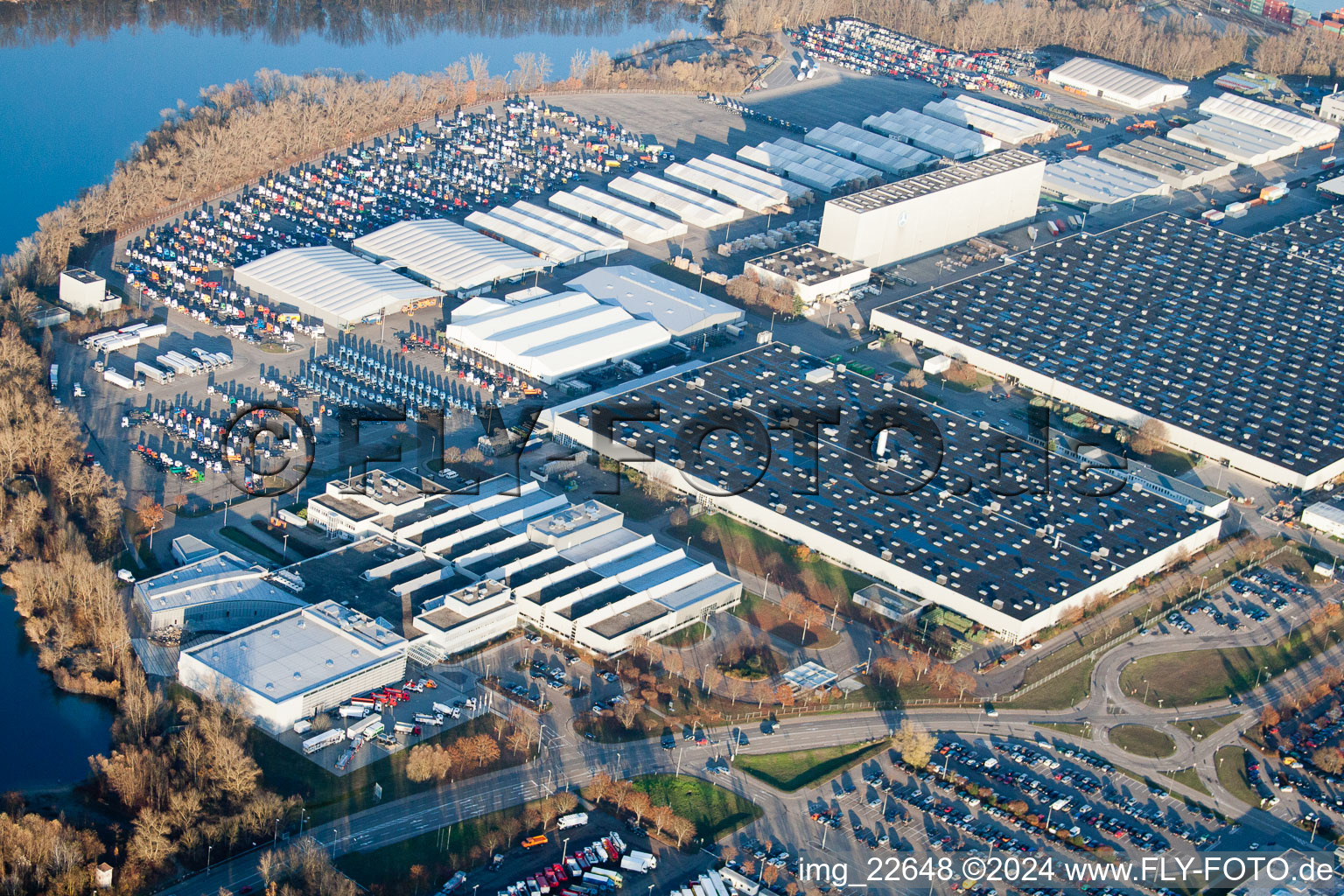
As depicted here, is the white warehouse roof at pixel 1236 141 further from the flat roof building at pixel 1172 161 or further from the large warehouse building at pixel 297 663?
the large warehouse building at pixel 297 663

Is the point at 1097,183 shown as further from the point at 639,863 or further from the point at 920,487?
the point at 639,863

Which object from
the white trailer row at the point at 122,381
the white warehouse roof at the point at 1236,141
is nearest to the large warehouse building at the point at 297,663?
the white trailer row at the point at 122,381

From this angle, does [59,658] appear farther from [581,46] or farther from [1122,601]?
[581,46]

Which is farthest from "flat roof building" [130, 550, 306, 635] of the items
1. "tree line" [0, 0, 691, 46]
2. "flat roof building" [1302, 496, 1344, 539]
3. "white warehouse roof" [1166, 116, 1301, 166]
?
"white warehouse roof" [1166, 116, 1301, 166]

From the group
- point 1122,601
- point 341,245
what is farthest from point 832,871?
point 341,245

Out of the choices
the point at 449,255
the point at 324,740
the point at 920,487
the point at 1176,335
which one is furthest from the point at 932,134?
the point at 324,740
